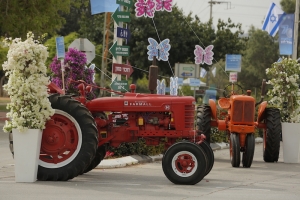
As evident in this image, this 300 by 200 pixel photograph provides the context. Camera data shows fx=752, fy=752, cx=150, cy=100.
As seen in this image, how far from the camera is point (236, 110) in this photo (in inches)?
694

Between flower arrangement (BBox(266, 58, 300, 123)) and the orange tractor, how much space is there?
652 millimetres

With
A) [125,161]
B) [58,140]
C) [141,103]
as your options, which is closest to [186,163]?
[141,103]

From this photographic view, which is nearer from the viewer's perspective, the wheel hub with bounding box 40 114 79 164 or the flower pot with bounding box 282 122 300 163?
the wheel hub with bounding box 40 114 79 164

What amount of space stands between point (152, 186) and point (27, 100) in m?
2.54

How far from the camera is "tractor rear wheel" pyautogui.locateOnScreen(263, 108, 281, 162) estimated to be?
59.3 feet

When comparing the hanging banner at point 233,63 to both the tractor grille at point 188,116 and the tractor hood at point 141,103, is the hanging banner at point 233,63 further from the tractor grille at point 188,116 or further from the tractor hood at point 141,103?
the tractor hood at point 141,103

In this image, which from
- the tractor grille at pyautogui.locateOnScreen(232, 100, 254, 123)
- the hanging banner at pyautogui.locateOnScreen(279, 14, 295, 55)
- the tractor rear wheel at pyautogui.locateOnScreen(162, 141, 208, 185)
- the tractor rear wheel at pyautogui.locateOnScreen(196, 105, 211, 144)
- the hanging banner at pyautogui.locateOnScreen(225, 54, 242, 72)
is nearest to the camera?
the tractor rear wheel at pyautogui.locateOnScreen(162, 141, 208, 185)

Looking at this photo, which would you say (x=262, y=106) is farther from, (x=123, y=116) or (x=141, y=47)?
(x=141, y=47)

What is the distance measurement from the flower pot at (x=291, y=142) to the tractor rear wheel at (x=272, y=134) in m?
0.46

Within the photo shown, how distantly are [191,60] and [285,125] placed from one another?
38.0 m

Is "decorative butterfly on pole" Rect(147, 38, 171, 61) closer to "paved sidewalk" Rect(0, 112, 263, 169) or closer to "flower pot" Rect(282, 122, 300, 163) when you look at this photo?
"flower pot" Rect(282, 122, 300, 163)

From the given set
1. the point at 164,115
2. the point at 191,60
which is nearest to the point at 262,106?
the point at 164,115

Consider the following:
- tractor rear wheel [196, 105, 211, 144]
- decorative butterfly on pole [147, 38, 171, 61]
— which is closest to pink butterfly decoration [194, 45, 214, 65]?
decorative butterfly on pole [147, 38, 171, 61]

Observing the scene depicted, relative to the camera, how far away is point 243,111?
1758 centimetres
